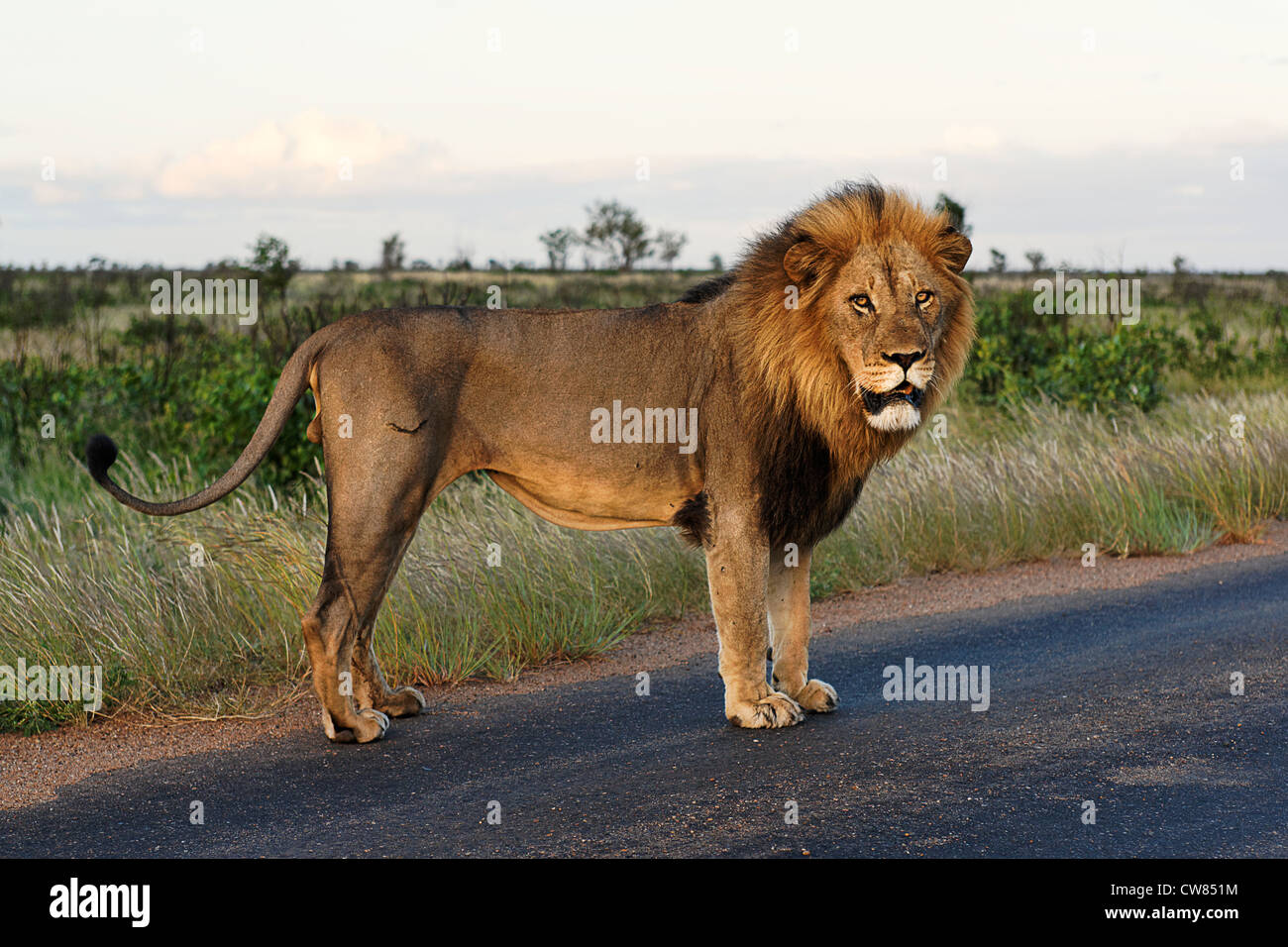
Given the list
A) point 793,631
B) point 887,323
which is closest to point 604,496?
point 793,631

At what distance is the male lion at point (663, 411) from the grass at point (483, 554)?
1333 millimetres

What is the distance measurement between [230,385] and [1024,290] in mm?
11116

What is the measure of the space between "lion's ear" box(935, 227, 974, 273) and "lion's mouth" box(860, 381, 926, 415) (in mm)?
674

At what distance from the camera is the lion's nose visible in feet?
16.8

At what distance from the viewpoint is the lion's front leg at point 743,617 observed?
18.0 ft

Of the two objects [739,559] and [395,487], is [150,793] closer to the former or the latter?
[395,487]

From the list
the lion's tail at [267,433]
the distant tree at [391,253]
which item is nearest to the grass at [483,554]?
the lion's tail at [267,433]

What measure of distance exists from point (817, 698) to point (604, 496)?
4.49 feet

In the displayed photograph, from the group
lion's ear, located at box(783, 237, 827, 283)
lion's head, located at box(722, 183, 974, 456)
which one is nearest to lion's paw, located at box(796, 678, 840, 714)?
lion's head, located at box(722, 183, 974, 456)

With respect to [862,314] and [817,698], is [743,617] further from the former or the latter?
[862,314]

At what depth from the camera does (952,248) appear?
18.4 ft

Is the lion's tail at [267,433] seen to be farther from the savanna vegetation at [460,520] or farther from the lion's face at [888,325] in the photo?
the lion's face at [888,325]

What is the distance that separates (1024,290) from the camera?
1747cm

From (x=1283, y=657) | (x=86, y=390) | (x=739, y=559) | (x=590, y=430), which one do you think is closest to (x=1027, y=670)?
(x=1283, y=657)
